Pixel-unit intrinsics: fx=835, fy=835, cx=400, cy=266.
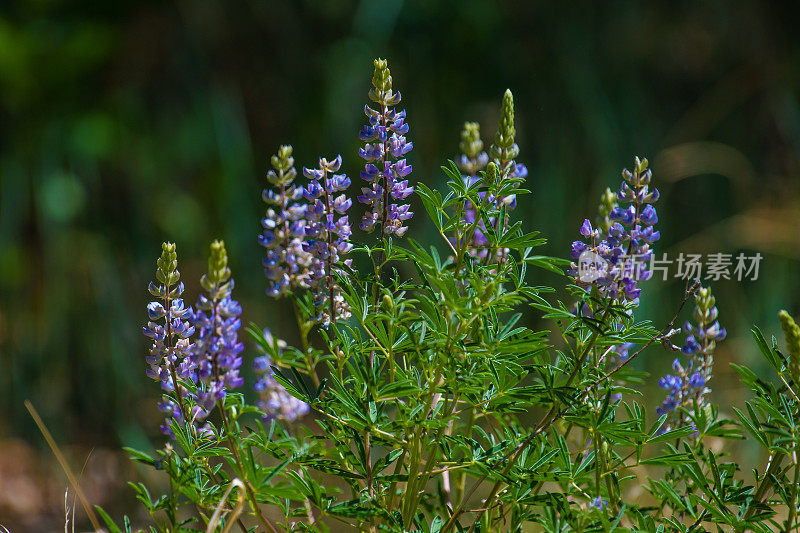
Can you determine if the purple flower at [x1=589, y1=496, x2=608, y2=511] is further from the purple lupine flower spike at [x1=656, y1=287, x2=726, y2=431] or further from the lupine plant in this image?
the purple lupine flower spike at [x1=656, y1=287, x2=726, y2=431]

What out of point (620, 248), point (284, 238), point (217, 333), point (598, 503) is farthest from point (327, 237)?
point (598, 503)

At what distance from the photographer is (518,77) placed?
311 centimetres

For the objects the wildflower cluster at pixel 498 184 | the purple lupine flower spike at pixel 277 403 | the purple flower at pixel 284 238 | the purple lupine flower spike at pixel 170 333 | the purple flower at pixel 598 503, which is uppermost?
the wildflower cluster at pixel 498 184

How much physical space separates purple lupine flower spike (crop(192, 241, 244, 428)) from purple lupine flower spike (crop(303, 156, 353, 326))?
4.2 inches

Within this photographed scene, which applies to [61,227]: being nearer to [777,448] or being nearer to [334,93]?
[334,93]

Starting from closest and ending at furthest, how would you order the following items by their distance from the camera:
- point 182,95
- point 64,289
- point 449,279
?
point 449,279 → point 64,289 → point 182,95

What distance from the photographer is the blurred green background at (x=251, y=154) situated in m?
2.99

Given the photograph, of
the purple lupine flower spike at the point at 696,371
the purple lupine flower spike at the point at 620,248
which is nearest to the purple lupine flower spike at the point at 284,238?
the purple lupine flower spike at the point at 620,248

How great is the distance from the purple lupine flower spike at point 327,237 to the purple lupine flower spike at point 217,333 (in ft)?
0.35

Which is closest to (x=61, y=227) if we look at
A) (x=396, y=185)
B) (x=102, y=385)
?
(x=102, y=385)

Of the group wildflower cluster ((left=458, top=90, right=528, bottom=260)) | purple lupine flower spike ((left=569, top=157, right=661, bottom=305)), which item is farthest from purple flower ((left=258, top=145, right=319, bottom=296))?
purple lupine flower spike ((left=569, top=157, right=661, bottom=305))

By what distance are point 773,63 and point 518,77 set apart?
3.75 ft

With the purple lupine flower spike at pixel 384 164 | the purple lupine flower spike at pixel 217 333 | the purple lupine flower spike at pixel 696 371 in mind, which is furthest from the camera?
the purple lupine flower spike at pixel 696 371

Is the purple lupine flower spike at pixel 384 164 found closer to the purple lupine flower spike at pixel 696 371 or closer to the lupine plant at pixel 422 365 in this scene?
the lupine plant at pixel 422 365
